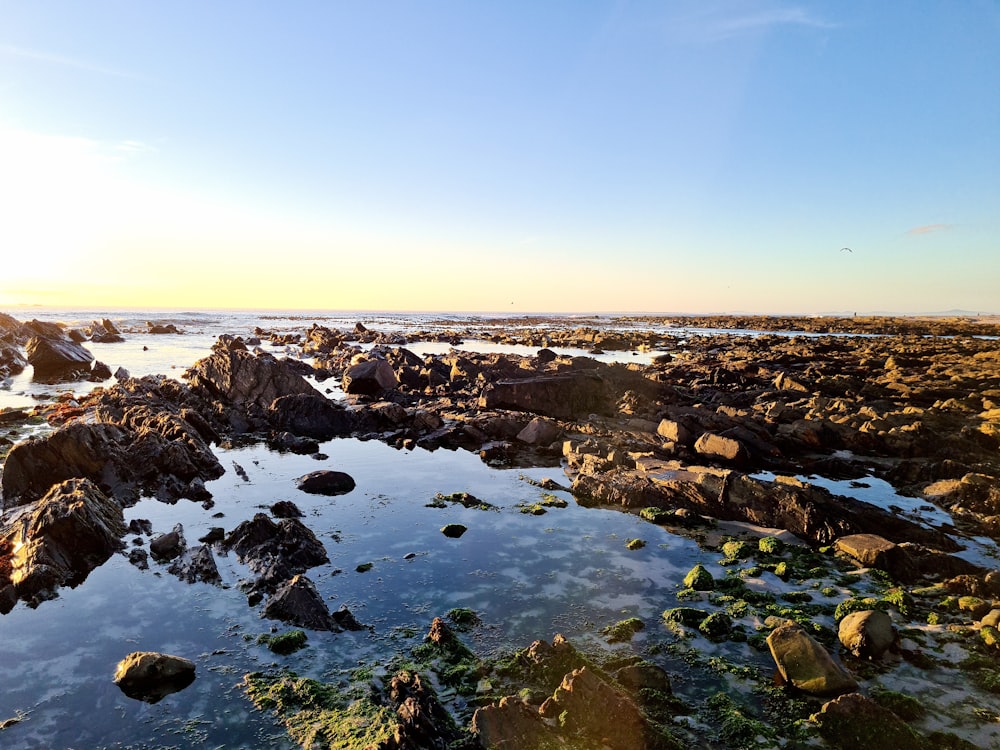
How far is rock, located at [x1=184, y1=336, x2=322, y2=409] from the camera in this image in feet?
102

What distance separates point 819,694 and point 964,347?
248ft

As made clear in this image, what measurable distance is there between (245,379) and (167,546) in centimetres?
1981

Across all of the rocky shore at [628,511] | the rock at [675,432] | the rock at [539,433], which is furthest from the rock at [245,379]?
the rock at [675,432]

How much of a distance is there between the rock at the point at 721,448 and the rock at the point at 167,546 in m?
19.9

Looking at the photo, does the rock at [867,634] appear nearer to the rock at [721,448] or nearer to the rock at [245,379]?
the rock at [721,448]

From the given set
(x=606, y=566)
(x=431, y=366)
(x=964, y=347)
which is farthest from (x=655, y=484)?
(x=964, y=347)

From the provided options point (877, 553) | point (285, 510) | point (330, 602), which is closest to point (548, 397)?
point (285, 510)

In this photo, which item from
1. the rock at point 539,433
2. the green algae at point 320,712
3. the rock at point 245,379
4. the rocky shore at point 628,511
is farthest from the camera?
the rock at point 245,379

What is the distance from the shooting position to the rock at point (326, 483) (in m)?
18.5

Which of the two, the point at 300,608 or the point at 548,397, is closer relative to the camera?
the point at 300,608

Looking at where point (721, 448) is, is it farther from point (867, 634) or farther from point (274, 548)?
point (274, 548)

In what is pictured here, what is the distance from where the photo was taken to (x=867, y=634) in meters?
9.89

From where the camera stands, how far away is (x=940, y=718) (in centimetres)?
820

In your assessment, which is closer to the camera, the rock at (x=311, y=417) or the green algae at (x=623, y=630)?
the green algae at (x=623, y=630)
